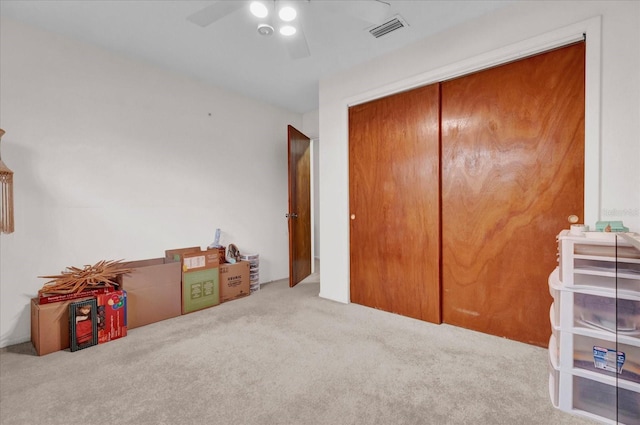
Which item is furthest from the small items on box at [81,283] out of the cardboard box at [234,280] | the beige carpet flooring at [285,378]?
the cardboard box at [234,280]

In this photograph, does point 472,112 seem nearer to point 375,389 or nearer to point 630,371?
point 630,371

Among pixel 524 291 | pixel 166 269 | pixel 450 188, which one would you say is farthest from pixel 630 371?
pixel 166 269

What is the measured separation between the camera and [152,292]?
8.45 ft

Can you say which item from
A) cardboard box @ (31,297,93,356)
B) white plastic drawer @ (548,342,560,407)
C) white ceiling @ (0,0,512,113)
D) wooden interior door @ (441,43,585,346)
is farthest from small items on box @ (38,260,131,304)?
white plastic drawer @ (548,342,560,407)

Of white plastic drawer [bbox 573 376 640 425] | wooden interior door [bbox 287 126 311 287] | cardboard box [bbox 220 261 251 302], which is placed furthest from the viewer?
wooden interior door [bbox 287 126 311 287]

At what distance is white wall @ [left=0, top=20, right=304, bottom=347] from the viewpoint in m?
2.25

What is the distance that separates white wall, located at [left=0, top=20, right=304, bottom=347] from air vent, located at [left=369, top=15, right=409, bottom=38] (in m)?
2.03

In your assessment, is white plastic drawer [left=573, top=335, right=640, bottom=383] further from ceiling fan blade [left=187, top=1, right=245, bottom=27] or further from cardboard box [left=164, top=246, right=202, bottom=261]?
cardboard box [left=164, top=246, right=202, bottom=261]

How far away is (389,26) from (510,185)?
1584mm

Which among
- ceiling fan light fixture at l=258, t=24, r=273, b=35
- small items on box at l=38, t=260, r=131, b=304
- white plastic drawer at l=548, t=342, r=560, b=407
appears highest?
ceiling fan light fixture at l=258, t=24, r=273, b=35

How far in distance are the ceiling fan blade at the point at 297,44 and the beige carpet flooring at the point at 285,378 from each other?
210 cm

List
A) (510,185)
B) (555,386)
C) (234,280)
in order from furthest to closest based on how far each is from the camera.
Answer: (234,280) < (510,185) < (555,386)

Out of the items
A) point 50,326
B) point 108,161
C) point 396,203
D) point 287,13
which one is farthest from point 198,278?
point 287,13

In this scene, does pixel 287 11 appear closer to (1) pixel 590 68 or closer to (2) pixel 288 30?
(2) pixel 288 30
